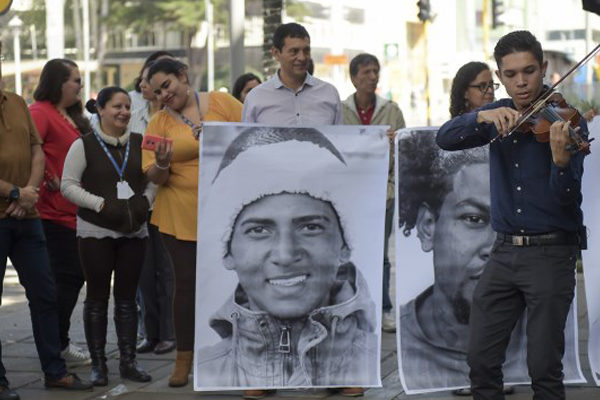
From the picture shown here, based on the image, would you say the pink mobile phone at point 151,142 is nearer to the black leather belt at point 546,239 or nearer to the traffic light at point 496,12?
the black leather belt at point 546,239

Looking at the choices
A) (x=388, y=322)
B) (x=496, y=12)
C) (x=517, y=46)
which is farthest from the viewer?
(x=496, y=12)

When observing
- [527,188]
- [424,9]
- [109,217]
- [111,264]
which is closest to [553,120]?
[527,188]

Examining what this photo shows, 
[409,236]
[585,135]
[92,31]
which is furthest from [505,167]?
[92,31]

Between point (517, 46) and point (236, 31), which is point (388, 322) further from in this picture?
point (236, 31)

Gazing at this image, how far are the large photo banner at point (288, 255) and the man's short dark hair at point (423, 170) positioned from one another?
0.11 m

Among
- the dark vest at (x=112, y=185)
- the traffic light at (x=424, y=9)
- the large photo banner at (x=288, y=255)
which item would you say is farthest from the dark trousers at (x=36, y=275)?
Result: the traffic light at (x=424, y=9)

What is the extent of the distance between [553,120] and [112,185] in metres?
3.26

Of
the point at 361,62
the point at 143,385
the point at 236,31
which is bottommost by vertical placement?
the point at 143,385

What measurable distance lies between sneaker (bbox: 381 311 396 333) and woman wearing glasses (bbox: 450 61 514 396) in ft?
7.32

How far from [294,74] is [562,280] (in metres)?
2.62

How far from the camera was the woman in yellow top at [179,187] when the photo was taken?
695 centimetres

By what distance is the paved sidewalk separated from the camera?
6.73 m

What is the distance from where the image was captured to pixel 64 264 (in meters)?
7.77

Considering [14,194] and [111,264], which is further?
[111,264]
